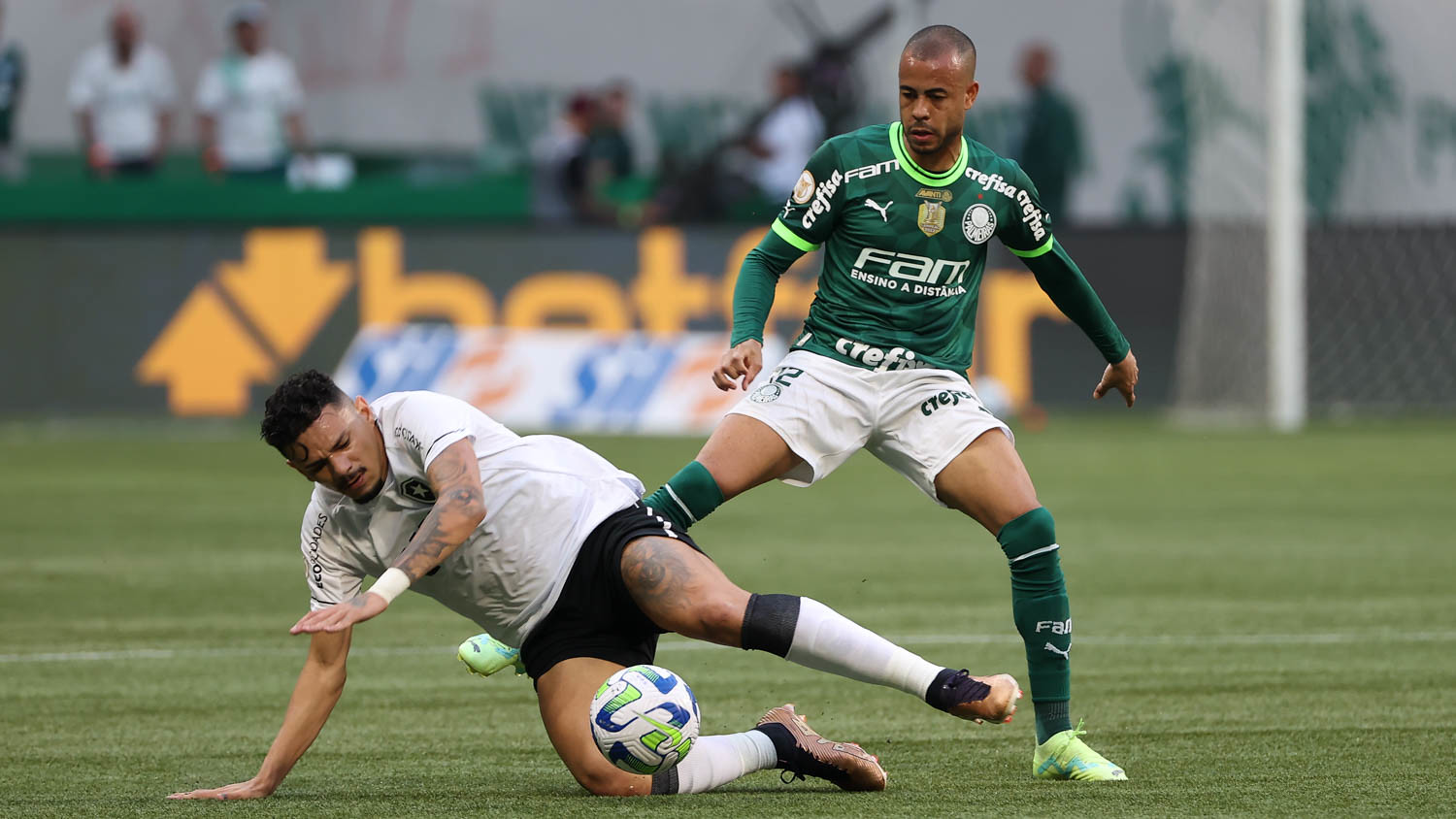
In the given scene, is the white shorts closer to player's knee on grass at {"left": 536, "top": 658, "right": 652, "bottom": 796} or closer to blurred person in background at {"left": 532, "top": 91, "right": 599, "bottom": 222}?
player's knee on grass at {"left": 536, "top": 658, "right": 652, "bottom": 796}

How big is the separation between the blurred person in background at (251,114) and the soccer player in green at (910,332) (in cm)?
1441

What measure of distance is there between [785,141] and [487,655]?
15262 millimetres

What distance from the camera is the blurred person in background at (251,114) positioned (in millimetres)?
19891

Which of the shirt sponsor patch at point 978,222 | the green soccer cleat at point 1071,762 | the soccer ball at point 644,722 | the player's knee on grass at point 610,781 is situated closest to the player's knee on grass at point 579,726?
the player's knee on grass at point 610,781

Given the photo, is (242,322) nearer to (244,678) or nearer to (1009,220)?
(244,678)

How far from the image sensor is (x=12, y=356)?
62.1 ft

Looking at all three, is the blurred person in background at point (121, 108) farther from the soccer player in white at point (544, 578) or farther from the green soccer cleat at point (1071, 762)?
the green soccer cleat at point (1071, 762)

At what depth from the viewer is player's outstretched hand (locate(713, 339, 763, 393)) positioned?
5.90 metres

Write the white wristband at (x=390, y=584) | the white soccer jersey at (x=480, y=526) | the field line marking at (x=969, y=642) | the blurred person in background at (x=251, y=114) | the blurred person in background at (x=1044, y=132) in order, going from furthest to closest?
the blurred person in background at (x=1044, y=132)
the blurred person in background at (x=251, y=114)
the field line marking at (x=969, y=642)
the white soccer jersey at (x=480, y=526)
the white wristband at (x=390, y=584)

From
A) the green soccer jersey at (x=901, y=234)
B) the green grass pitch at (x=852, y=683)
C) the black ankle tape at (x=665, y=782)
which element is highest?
the green soccer jersey at (x=901, y=234)

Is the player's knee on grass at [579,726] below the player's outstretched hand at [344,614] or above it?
below

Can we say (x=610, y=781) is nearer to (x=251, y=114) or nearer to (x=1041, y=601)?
(x=1041, y=601)

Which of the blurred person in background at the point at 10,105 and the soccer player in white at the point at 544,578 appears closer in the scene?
the soccer player in white at the point at 544,578

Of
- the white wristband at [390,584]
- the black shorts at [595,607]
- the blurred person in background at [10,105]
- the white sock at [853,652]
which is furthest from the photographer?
the blurred person in background at [10,105]
